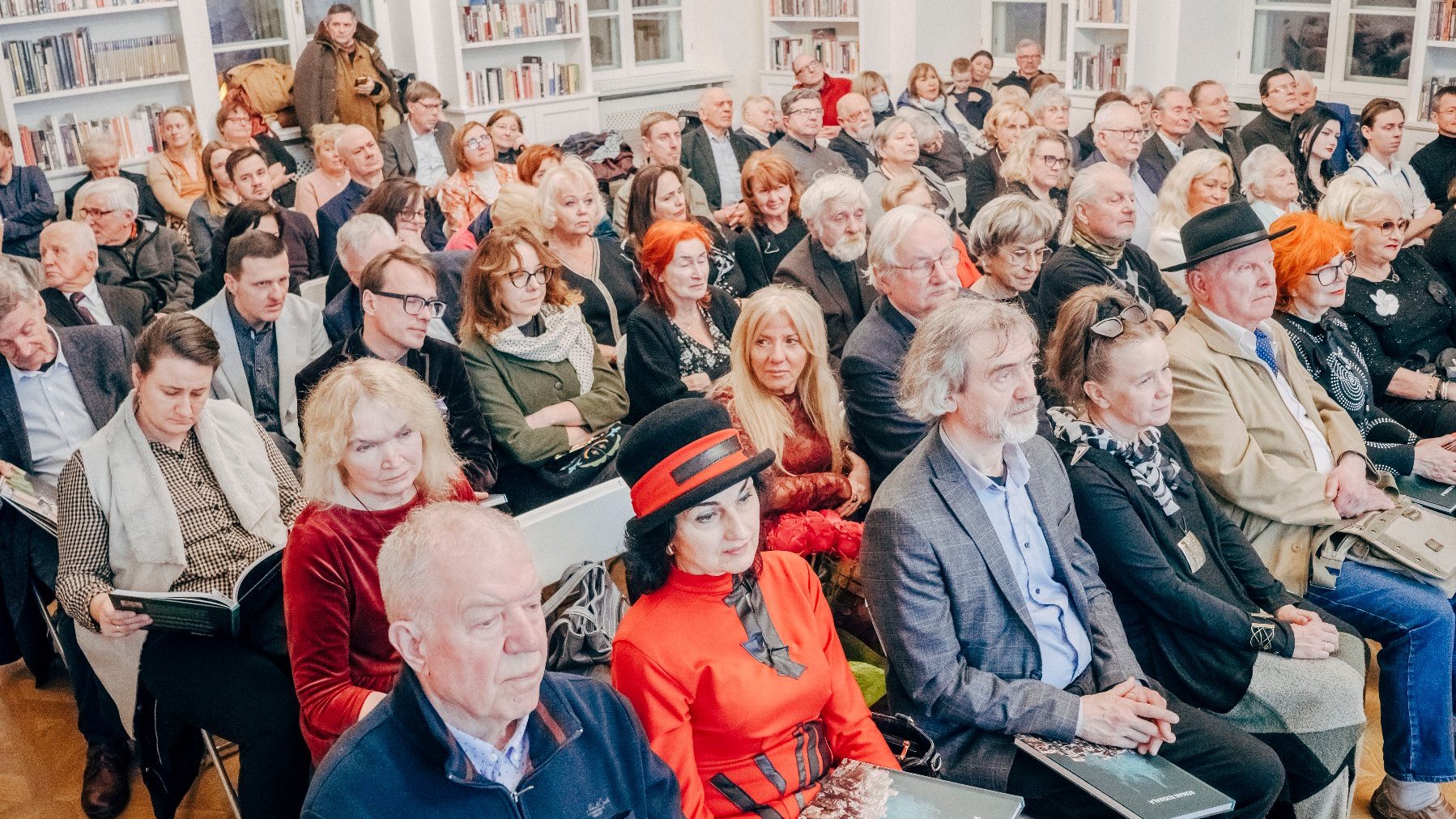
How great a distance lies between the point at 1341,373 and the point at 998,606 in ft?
6.39

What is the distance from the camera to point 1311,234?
3805 mm

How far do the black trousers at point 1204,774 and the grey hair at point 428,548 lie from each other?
1.14 m

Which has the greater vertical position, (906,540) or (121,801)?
(906,540)

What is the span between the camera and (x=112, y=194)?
571cm

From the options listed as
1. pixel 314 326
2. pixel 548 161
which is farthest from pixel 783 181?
pixel 314 326

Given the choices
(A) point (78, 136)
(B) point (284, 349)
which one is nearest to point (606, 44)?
(A) point (78, 136)

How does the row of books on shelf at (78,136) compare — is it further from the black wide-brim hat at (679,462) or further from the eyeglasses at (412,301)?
the black wide-brim hat at (679,462)

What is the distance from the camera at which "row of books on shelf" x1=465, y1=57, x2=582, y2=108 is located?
9.72 metres

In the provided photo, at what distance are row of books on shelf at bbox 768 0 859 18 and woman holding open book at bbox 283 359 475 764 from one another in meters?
8.79

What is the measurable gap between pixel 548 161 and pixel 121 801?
356cm

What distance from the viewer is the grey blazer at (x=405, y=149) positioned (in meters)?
8.02

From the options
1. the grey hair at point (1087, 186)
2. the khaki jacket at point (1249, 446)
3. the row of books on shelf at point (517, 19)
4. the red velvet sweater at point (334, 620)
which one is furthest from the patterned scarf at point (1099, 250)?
the row of books on shelf at point (517, 19)

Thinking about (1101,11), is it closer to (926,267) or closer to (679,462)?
(926,267)

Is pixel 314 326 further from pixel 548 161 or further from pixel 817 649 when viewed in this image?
pixel 817 649
